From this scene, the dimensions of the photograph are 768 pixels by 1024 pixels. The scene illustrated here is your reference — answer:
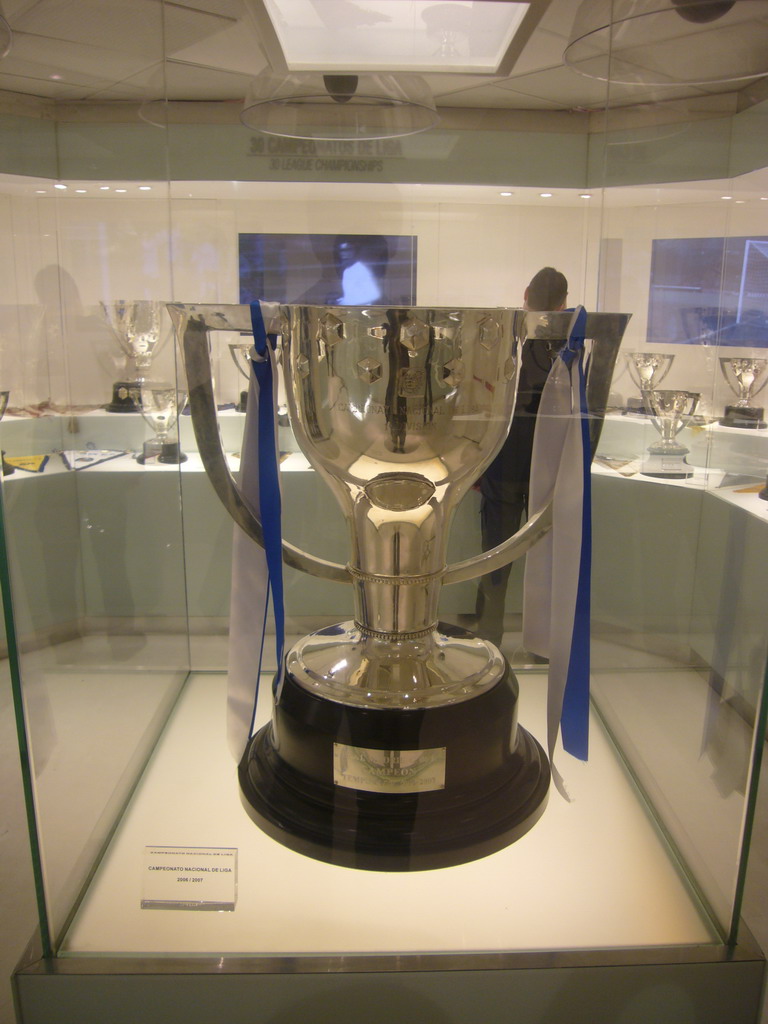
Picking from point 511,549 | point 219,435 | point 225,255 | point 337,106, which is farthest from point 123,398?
point 511,549

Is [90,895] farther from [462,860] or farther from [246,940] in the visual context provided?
[462,860]

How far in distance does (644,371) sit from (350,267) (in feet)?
1.32

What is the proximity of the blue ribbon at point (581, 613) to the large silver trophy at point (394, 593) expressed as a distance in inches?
1.1

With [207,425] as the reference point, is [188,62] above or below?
above

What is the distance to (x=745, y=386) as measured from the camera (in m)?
0.85

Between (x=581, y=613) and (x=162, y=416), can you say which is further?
(x=162, y=416)

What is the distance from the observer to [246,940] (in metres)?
0.72

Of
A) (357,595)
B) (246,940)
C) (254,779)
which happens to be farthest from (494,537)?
(246,940)

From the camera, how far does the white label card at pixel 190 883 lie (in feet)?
2.48

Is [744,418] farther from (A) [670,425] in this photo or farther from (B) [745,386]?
(A) [670,425]

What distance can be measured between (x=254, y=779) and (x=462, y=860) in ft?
0.76

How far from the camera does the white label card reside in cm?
75

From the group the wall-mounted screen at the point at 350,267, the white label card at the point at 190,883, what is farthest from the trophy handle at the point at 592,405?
the white label card at the point at 190,883

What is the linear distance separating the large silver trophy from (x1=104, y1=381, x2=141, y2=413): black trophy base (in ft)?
1.13
